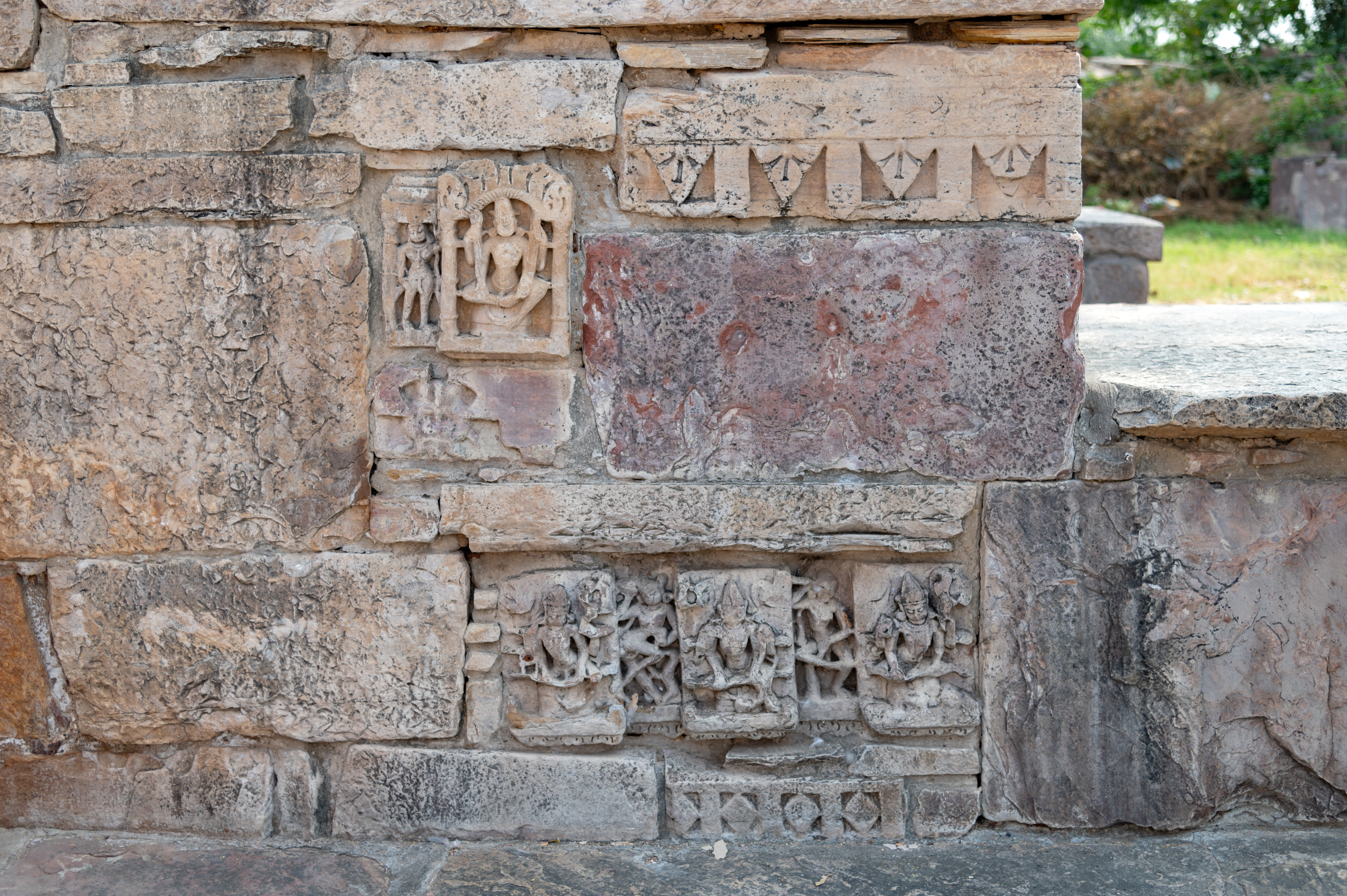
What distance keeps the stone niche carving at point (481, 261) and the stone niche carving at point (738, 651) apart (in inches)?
24.9

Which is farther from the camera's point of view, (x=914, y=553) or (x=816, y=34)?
(x=914, y=553)

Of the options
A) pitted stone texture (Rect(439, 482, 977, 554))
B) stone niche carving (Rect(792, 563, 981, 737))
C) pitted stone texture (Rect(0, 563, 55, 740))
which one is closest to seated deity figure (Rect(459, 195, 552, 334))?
pitted stone texture (Rect(439, 482, 977, 554))

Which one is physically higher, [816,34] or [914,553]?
[816,34]

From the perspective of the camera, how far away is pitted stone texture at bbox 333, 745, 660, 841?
93.6 inches

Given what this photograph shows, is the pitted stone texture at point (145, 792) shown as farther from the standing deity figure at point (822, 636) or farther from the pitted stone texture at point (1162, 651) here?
the pitted stone texture at point (1162, 651)

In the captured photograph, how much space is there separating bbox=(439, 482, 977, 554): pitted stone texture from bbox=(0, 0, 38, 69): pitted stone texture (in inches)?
50.4

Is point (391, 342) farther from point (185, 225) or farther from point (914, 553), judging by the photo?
point (914, 553)

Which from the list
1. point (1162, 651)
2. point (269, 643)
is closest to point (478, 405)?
point (269, 643)

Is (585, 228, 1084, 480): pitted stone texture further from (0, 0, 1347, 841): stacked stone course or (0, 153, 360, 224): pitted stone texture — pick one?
(0, 153, 360, 224): pitted stone texture

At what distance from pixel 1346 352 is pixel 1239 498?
656 millimetres

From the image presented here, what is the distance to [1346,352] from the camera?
8.66 feet

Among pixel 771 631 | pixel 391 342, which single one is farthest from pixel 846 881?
pixel 391 342

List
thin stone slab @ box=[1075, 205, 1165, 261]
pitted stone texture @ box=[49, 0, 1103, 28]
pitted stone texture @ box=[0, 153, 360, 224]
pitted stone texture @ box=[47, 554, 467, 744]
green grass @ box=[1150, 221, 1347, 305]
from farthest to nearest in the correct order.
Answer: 1. green grass @ box=[1150, 221, 1347, 305]
2. thin stone slab @ box=[1075, 205, 1165, 261]
3. pitted stone texture @ box=[47, 554, 467, 744]
4. pitted stone texture @ box=[0, 153, 360, 224]
5. pitted stone texture @ box=[49, 0, 1103, 28]

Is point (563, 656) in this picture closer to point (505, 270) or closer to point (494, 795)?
point (494, 795)
